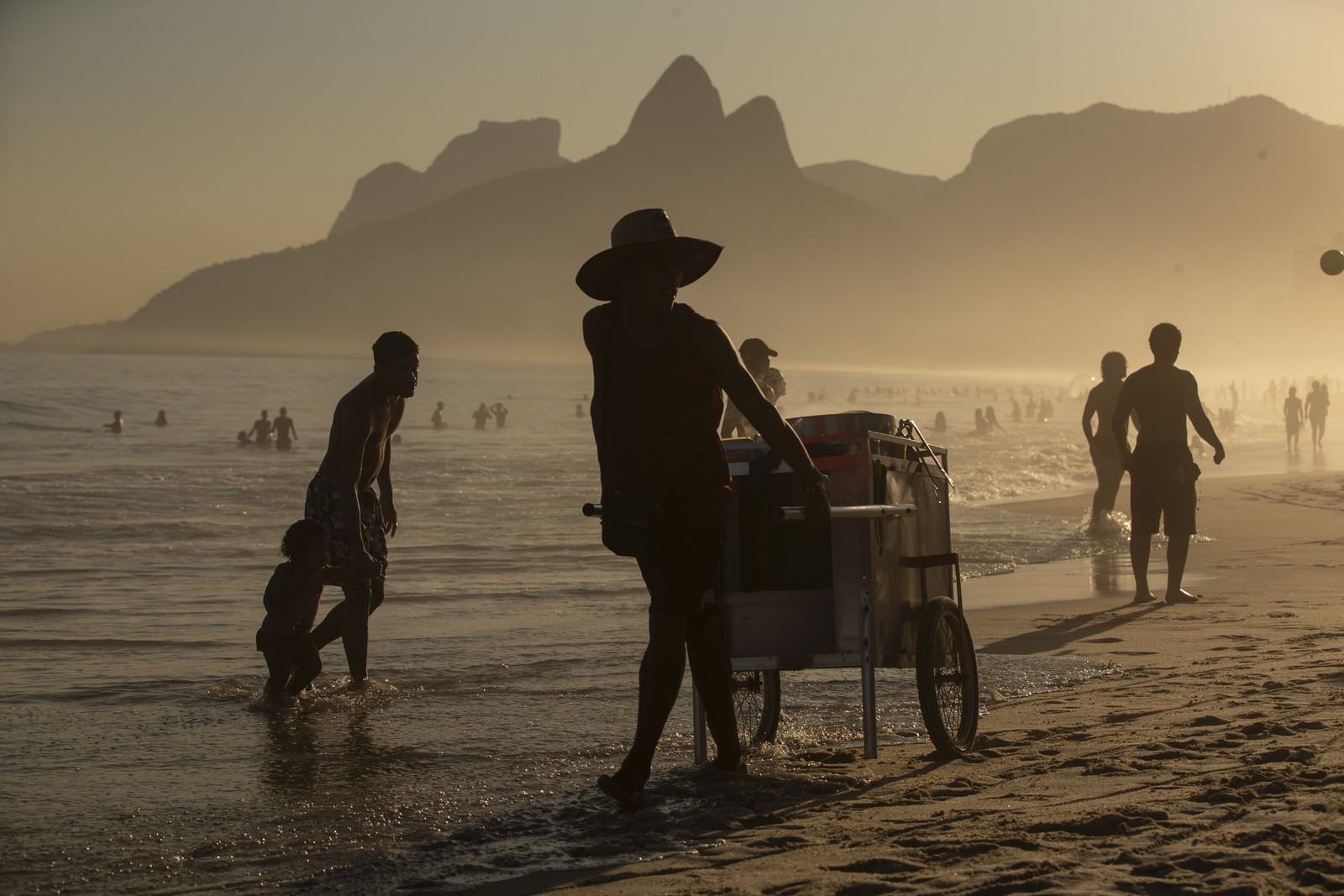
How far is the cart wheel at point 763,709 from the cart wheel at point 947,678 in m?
0.60

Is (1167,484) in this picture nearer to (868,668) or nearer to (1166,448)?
(1166,448)

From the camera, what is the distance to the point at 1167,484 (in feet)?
29.7

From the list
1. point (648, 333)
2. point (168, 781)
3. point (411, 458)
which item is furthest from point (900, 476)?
point (411, 458)

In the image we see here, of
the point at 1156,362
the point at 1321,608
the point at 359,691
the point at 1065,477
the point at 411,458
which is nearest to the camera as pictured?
the point at 359,691

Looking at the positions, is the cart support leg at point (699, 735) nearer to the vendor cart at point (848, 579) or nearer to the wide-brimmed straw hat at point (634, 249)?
the vendor cart at point (848, 579)

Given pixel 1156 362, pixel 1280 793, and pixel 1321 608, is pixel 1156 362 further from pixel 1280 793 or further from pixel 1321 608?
pixel 1280 793

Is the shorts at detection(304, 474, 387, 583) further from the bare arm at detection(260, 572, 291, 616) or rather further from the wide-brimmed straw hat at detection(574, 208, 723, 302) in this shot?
the wide-brimmed straw hat at detection(574, 208, 723, 302)

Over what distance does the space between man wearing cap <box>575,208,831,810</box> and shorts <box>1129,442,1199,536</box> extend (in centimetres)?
570

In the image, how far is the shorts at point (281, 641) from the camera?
19.8 ft

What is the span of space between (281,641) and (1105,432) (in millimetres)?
9586

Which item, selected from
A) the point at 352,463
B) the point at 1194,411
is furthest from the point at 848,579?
the point at 1194,411

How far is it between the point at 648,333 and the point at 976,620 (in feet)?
17.6

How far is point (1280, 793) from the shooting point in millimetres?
3680

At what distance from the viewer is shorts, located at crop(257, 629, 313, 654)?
19.8ft
